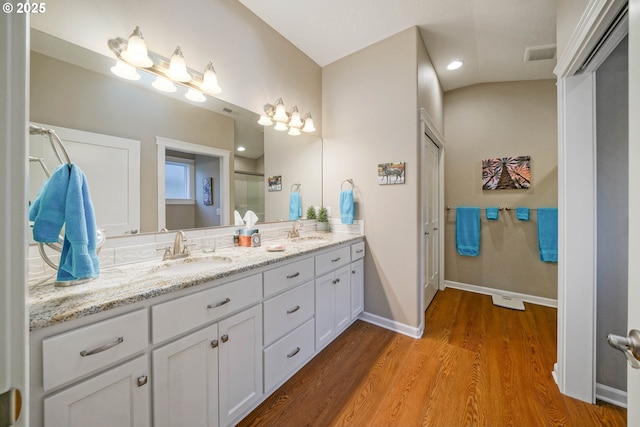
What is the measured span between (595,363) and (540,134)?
2533mm

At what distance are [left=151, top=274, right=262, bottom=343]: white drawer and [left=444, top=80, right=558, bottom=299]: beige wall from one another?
3140 millimetres

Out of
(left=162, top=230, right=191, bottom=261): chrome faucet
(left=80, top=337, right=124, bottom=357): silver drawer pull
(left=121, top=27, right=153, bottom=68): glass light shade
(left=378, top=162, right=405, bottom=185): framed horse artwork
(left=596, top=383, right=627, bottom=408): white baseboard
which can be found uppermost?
(left=121, top=27, right=153, bottom=68): glass light shade

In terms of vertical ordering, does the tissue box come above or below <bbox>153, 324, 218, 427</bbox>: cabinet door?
above

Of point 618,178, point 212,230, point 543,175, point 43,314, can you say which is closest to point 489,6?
point 618,178

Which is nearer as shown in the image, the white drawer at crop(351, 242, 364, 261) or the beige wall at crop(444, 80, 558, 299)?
the white drawer at crop(351, 242, 364, 261)

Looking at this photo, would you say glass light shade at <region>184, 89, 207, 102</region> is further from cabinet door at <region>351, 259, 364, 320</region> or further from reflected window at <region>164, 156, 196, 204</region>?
cabinet door at <region>351, 259, 364, 320</region>

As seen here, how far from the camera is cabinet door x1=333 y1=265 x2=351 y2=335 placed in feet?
6.79

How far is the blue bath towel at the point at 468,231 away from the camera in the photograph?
3225 mm

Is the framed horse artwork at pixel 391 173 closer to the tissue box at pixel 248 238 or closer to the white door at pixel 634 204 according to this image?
the tissue box at pixel 248 238

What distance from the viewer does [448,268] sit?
352cm

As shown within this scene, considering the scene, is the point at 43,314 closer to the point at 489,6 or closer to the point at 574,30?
the point at 574,30

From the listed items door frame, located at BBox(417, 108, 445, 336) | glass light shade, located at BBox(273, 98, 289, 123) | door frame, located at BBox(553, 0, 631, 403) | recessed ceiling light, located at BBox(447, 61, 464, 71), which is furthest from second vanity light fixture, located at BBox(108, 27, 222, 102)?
recessed ceiling light, located at BBox(447, 61, 464, 71)

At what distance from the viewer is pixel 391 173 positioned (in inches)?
90.7
